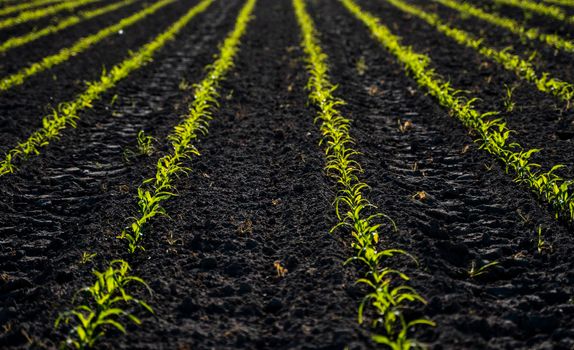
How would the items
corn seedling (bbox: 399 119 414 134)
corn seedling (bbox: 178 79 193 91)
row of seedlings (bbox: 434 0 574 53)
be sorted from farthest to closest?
row of seedlings (bbox: 434 0 574 53)
corn seedling (bbox: 178 79 193 91)
corn seedling (bbox: 399 119 414 134)

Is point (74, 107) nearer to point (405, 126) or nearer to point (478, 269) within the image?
point (405, 126)

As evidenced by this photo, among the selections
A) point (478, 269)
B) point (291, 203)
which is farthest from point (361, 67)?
point (478, 269)

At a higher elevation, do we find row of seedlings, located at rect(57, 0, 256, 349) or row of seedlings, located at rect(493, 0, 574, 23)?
row of seedlings, located at rect(493, 0, 574, 23)

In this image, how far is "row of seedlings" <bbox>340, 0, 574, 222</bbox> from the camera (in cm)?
440

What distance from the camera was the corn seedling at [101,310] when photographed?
3.08 meters

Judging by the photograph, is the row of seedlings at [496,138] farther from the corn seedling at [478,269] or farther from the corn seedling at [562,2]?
Result: the corn seedling at [562,2]

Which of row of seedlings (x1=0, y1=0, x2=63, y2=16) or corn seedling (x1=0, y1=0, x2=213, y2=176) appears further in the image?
row of seedlings (x1=0, y1=0, x2=63, y2=16)

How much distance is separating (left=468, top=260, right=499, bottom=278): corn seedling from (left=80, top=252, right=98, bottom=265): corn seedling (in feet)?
8.65

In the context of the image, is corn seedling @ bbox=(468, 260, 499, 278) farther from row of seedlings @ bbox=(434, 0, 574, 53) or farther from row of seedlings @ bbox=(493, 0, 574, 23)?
row of seedlings @ bbox=(493, 0, 574, 23)

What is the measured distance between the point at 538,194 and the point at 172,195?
124 inches

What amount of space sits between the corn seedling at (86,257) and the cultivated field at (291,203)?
22mm

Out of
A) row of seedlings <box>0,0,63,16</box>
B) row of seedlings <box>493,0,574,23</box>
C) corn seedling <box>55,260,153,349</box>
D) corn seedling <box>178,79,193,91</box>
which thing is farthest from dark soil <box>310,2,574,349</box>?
row of seedlings <box>0,0,63,16</box>

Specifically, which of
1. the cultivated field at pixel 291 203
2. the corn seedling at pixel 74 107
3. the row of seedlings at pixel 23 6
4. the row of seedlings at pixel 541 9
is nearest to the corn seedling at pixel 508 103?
the cultivated field at pixel 291 203

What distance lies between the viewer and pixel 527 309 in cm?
334
